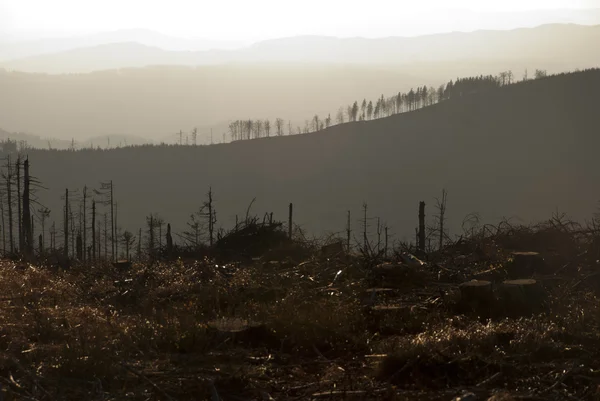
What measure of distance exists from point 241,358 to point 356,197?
4324 inches

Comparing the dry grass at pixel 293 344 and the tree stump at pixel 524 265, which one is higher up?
the tree stump at pixel 524 265

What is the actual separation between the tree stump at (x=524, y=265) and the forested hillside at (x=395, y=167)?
264 ft

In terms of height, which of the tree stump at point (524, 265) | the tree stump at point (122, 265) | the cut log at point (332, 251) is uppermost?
the tree stump at point (524, 265)

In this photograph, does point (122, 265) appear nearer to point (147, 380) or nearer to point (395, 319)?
point (395, 319)

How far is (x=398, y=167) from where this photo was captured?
12638cm

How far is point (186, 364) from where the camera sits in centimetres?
834

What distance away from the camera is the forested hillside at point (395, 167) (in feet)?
349

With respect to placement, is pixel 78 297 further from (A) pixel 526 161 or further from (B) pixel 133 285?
(A) pixel 526 161

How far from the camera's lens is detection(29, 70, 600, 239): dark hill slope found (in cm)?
10638

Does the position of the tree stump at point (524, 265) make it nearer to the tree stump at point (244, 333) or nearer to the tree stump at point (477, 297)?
the tree stump at point (477, 297)

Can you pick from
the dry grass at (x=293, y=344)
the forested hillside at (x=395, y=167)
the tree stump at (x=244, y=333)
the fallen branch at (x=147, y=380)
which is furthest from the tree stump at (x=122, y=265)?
the forested hillside at (x=395, y=167)

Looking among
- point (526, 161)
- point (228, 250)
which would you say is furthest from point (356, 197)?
point (228, 250)

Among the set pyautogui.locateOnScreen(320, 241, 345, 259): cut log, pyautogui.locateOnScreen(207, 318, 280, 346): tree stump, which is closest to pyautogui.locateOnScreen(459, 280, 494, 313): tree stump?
pyautogui.locateOnScreen(207, 318, 280, 346): tree stump

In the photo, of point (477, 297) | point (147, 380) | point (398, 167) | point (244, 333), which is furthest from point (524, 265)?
point (398, 167)
